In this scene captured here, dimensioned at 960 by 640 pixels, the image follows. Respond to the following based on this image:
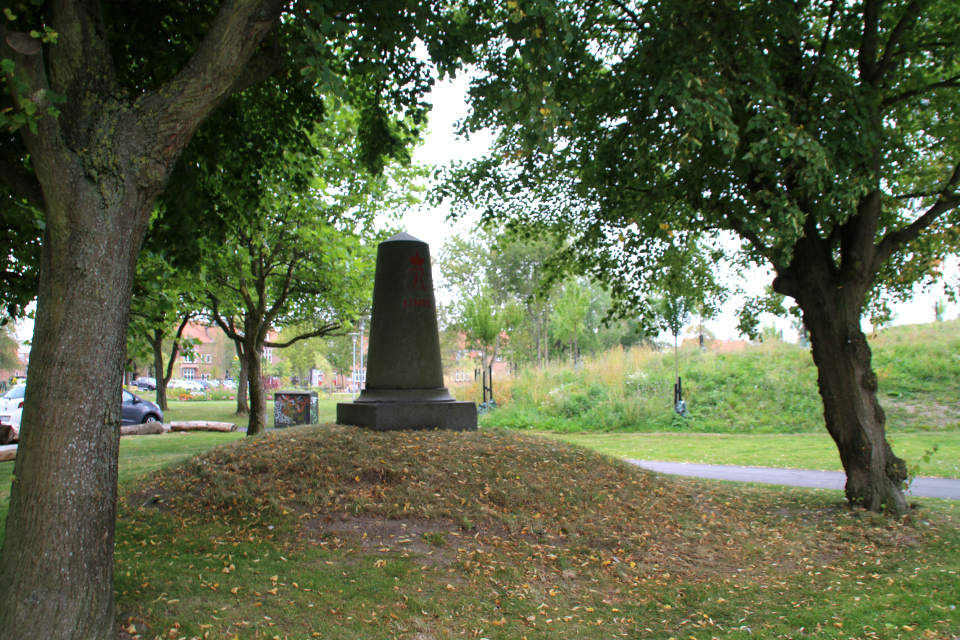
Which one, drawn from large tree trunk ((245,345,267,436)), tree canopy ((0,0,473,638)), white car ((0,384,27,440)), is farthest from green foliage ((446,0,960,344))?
white car ((0,384,27,440))

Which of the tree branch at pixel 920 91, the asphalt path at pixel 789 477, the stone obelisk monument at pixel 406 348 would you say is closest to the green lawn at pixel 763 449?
the asphalt path at pixel 789 477

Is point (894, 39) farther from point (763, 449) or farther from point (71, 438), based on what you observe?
point (763, 449)

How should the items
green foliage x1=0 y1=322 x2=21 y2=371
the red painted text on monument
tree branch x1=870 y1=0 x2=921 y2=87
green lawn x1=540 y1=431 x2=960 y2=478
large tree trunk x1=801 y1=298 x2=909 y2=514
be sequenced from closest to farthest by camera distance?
tree branch x1=870 y1=0 x2=921 y2=87
large tree trunk x1=801 y1=298 x2=909 y2=514
the red painted text on monument
green lawn x1=540 y1=431 x2=960 y2=478
green foliage x1=0 y1=322 x2=21 y2=371

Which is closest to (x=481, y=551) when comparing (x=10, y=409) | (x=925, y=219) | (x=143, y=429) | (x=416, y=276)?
(x=416, y=276)

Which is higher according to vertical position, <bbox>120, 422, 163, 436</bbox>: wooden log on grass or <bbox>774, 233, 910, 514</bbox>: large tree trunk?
<bbox>774, 233, 910, 514</bbox>: large tree trunk

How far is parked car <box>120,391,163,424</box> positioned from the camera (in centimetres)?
2145

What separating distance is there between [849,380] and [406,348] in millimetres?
5684

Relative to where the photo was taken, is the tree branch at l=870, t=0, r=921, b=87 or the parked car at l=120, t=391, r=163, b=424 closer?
the tree branch at l=870, t=0, r=921, b=87

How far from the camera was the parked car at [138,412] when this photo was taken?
70.4 ft

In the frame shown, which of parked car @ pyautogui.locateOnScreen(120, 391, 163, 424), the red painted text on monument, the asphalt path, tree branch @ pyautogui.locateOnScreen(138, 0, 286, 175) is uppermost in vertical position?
tree branch @ pyautogui.locateOnScreen(138, 0, 286, 175)

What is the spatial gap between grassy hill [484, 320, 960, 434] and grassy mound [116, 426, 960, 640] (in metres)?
11.0

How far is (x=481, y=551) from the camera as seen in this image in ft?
18.4

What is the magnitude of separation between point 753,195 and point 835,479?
19.3ft

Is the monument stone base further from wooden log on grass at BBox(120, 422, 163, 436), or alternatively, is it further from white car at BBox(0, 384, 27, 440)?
white car at BBox(0, 384, 27, 440)
